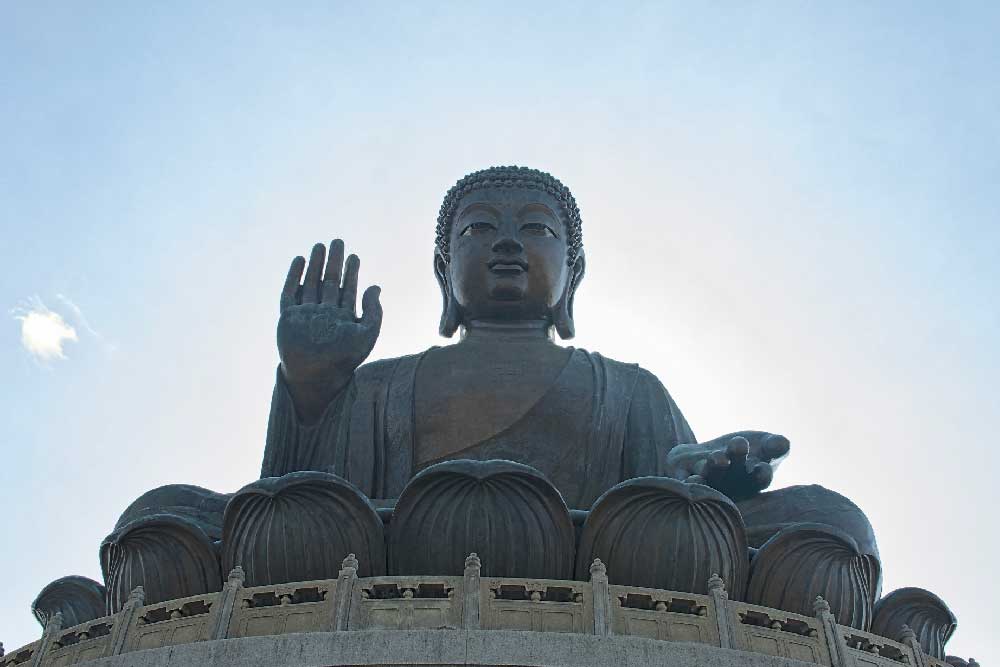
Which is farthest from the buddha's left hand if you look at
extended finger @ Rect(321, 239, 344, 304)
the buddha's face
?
the buddha's face

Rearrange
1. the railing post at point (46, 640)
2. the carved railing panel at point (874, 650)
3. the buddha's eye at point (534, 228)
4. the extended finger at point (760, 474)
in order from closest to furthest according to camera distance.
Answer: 1. the carved railing panel at point (874, 650)
2. the railing post at point (46, 640)
3. the extended finger at point (760, 474)
4. the buddha's eye at point (534, 228)

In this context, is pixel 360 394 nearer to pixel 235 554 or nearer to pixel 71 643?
pixel 235 554

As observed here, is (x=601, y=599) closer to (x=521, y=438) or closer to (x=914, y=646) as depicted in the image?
(x=914, y=646)

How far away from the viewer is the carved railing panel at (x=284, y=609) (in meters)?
6.45

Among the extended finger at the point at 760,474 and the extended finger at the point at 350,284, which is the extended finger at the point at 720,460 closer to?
the extended finger at the point at 760,474

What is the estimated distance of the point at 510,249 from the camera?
10672 mm

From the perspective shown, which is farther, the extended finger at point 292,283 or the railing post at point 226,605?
the extended finger at point 292,283

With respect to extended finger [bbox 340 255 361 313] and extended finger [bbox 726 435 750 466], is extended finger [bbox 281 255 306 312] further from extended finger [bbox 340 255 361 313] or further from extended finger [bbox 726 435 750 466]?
extended finger [bbox 726 435 750 466]

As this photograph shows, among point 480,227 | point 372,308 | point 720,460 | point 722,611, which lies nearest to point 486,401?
point 372,308

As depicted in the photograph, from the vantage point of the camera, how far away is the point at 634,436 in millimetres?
9586

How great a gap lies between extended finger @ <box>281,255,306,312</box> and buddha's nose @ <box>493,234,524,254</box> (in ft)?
5.73

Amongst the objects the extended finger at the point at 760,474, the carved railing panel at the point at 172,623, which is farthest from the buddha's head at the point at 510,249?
the carved railing panel at the point at 172,623

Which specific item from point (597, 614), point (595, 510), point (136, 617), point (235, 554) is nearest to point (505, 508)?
point (595, 510)

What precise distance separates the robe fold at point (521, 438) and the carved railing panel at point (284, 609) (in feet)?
8.22
